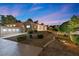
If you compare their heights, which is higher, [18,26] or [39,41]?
[18,26]

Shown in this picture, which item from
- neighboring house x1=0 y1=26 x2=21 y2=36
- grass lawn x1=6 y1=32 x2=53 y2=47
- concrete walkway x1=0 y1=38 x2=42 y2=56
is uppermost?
neighboring house x1=0 y1=26 x2=21 y2=36

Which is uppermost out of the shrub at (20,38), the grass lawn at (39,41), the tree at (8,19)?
the tree at (8,19)

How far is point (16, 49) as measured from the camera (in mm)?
1833

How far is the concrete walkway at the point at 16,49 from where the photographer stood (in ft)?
5.94

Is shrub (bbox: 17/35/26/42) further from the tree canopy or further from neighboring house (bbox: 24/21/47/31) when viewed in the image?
the tree canopy

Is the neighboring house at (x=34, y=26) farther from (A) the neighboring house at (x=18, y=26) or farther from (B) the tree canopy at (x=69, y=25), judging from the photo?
(B) the tree canopy at (x=69, y=25)

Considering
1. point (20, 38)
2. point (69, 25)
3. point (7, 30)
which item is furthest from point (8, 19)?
point (69, 25)

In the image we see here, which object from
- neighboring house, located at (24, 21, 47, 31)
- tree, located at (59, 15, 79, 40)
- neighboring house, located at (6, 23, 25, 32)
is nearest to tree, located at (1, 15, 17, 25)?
neighboring house, located at (6, 23, 25, 32)

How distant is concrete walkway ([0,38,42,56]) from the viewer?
5.94 ft

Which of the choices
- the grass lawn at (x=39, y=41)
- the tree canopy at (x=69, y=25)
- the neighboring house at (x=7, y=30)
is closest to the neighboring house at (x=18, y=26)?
the neighboring house at (x=7, y=30)

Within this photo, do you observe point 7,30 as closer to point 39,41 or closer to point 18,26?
point 18,26

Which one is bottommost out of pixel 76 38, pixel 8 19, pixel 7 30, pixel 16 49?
pixel 16 49

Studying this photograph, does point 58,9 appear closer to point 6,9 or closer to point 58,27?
point 58,27

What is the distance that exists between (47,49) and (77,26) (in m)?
0.43
